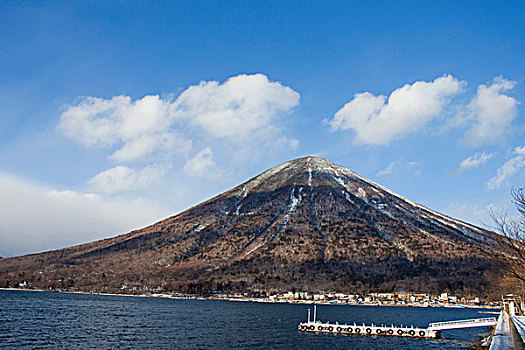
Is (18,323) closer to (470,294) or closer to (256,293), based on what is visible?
(256,293)

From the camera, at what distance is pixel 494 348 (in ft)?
105

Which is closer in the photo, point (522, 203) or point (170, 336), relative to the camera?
point (522, 203)

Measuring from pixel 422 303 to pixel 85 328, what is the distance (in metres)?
148

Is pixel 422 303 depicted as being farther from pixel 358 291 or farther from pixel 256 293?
pixel 256 293

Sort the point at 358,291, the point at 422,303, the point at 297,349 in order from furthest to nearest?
the point at 358,291 < the point at 422,303 < the point at 297,349

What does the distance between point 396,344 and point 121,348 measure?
37.4 metres

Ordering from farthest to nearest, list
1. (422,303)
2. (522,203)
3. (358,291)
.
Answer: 1. (358,291)
2. (422,303)
3. (522,203)

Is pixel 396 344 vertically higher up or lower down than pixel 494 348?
lower down

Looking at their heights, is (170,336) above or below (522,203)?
below

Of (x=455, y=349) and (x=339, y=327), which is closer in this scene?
(x=455, y=349)

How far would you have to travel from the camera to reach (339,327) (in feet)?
256

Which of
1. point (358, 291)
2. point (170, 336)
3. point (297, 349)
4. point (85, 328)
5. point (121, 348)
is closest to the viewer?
point (121, 348)

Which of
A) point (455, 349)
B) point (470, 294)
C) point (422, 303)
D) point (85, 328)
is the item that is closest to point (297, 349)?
point (455, 349)

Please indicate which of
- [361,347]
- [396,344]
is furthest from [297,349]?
[396,344]
